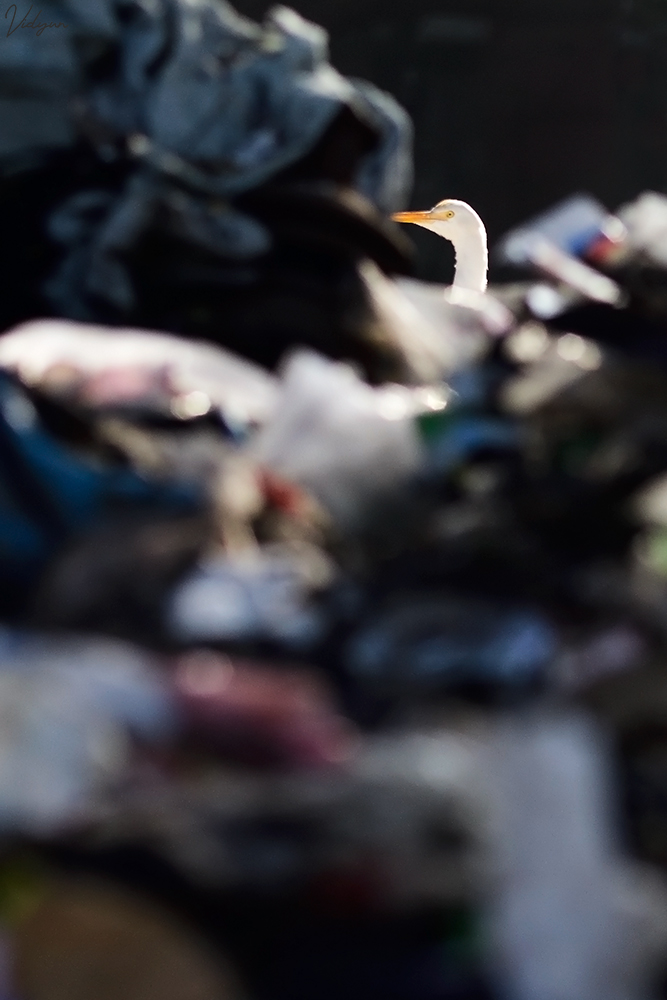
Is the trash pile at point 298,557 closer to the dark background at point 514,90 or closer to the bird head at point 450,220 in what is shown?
the bird head at point 450,220

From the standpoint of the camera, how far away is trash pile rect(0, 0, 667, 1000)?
49 cm

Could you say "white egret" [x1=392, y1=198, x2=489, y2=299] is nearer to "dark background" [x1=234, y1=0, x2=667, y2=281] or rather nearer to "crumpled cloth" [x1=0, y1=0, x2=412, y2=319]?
"crumpled cloth" [x1=0, y1=0, x2=412, y2=319]

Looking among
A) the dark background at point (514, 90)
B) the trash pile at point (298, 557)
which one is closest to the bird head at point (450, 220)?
the trash pile at point (298, 557)

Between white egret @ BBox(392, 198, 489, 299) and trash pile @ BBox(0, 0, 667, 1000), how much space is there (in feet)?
2.12

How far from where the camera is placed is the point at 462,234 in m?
2.19

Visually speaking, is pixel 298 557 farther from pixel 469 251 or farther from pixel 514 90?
pixel 514 90

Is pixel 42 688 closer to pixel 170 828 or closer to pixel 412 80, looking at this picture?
pixel 170 828

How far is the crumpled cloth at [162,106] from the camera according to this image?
1141mm

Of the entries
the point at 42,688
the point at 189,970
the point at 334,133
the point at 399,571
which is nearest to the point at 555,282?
the point at 334,133

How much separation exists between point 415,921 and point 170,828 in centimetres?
10

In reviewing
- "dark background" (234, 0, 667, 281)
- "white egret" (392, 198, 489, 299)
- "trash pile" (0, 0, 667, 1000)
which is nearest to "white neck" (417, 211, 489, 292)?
"white egret" (392, 198, 489, 299)

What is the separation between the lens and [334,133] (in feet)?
4.01

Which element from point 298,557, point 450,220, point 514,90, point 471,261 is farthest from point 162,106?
Result: point 514,90

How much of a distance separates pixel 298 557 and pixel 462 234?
1516mm
